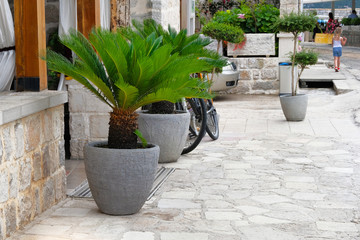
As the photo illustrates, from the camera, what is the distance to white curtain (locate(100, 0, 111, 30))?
747cm

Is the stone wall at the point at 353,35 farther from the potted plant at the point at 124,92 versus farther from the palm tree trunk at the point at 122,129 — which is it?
the palm tree trunk at the point at 122,129

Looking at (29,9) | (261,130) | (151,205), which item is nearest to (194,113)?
(261,130)

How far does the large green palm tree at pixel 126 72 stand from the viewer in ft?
15.6

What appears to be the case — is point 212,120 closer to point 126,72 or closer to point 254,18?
point 126,72

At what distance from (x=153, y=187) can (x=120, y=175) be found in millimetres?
1181

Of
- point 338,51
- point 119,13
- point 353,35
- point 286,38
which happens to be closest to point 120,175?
point 119,13

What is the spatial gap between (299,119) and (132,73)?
5.85 meters

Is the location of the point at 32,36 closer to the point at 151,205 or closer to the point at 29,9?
the point at 29,9

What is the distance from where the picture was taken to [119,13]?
26.0ft

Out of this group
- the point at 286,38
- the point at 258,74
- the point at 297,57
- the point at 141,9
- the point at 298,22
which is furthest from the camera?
the point at 258,74

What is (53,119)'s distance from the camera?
205 inches

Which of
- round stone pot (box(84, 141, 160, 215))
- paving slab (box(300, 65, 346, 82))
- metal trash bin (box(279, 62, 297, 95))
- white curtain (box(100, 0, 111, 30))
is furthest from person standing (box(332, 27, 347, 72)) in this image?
round stone pot (box(84, 141, 160, 215))

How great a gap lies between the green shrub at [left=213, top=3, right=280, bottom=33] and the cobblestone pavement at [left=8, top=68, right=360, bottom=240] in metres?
5.00

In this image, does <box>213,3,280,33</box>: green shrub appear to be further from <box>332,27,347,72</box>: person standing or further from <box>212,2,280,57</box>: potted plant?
<box>332,27,347,72</box>: person standing
